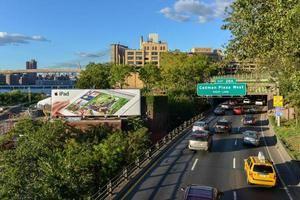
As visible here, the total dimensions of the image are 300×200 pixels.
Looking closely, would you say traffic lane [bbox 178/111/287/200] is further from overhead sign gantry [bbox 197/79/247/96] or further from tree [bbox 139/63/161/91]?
tree [bbox 139/63/161/91]

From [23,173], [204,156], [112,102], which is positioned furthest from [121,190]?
[112,102]

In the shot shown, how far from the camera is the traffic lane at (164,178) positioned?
852 inches

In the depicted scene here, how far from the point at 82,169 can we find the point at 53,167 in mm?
3250

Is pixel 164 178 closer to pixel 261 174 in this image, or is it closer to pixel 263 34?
pixel 261 174

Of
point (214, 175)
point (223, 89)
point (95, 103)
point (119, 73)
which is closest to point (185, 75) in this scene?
point (223, 89)

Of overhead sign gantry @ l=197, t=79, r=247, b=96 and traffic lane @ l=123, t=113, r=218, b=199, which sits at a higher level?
overhead sign gantry @ l=197, t=79, r=247, b=96

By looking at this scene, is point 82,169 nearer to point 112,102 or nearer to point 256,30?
point 256,30

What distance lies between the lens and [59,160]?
93.9ft

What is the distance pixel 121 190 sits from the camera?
21.9 m

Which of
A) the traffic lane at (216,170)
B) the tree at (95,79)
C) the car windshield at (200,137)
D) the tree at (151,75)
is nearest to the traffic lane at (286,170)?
the traffic lane at (216,170)

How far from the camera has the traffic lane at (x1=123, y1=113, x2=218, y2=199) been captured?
852 inches

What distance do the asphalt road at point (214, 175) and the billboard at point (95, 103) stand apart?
16.8m

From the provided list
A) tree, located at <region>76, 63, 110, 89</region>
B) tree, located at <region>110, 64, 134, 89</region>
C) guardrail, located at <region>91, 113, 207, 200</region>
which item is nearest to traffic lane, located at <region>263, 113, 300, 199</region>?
guardrail, located at <region>91, 113, 207, 200</region>

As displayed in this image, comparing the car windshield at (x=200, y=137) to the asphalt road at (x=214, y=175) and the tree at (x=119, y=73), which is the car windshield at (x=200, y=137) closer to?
the asphalt road at (x=214, y=175)
